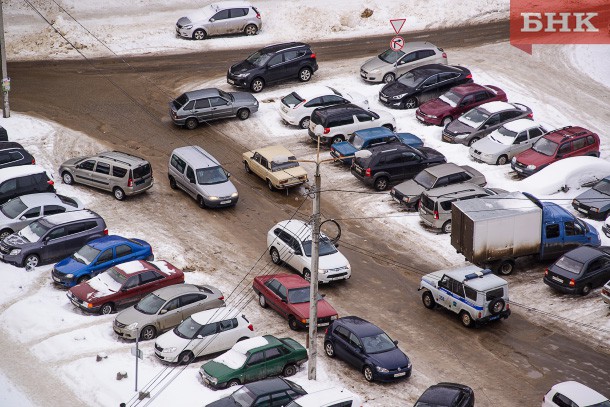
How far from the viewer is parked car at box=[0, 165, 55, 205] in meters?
40.8

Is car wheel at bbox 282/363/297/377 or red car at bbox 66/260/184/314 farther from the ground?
red car at bbox 66/260/184/314

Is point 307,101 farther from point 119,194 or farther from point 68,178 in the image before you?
point 68,178

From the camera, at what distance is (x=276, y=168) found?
43500 millimetres

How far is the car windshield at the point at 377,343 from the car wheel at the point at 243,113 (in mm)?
19146

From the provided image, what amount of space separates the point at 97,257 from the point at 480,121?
1913cm

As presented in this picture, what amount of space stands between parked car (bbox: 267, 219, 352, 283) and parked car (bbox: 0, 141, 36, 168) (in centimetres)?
1108

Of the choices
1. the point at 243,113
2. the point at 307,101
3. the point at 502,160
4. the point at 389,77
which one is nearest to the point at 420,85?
the point at 389,77

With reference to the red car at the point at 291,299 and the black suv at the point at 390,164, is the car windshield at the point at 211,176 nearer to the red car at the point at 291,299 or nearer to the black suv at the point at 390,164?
the black suv at the point at 390,164

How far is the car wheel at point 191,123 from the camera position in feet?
158

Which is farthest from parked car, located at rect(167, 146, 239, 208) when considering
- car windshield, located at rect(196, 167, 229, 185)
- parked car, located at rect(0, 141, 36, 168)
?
parked car, located at rect(0, 141, 36, 168)

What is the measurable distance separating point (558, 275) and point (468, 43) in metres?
24.6

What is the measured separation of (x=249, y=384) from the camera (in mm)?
29438

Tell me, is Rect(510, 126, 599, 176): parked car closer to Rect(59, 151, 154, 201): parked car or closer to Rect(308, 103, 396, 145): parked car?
Rect(308, 103, 396, 145): parked car

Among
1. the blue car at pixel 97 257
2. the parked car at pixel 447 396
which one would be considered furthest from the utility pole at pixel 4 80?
the parked car at pixel 447 396
